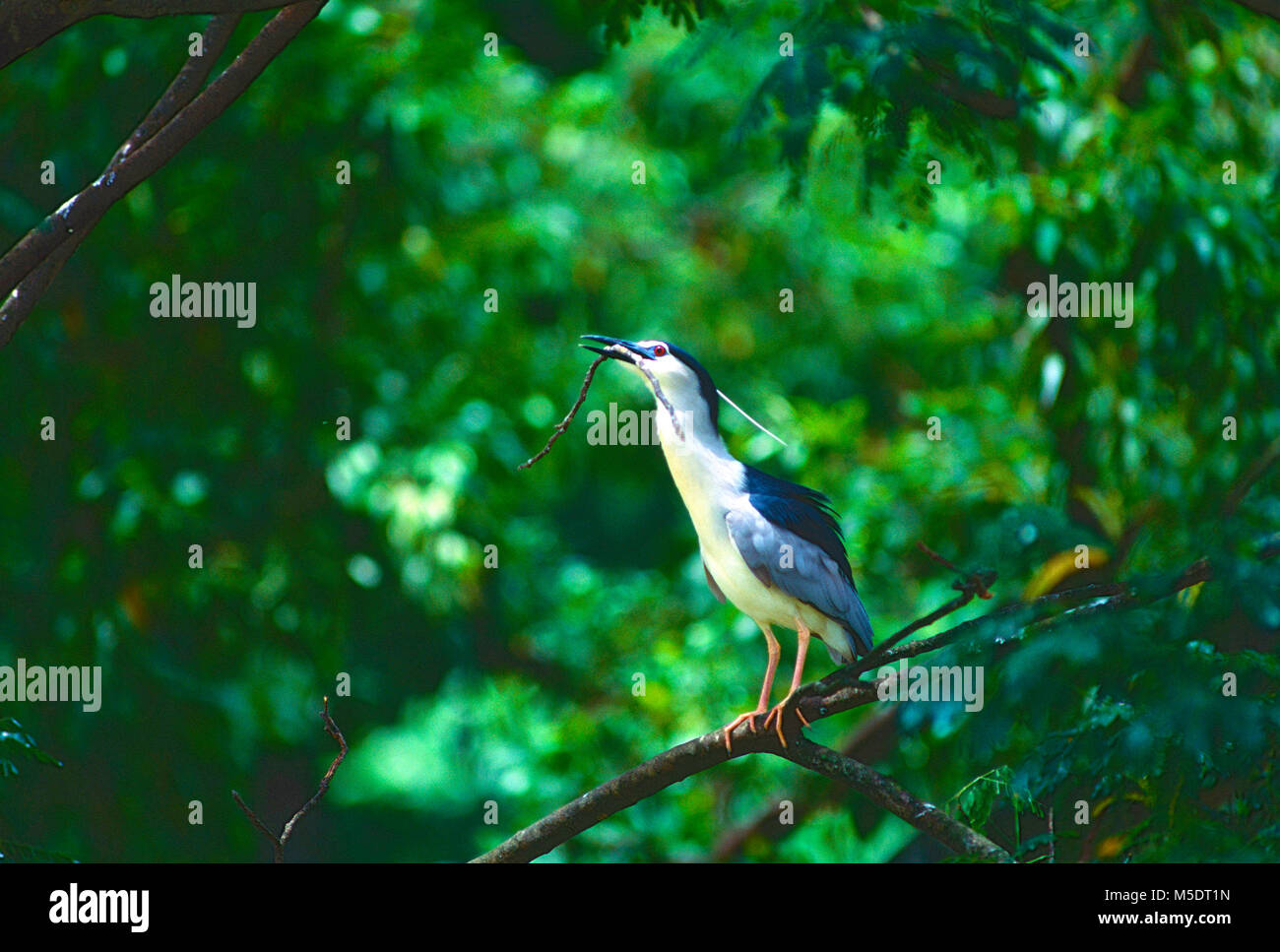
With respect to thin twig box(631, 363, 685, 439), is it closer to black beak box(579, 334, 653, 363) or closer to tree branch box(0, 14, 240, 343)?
black beak box(579, 334, 653, 363)

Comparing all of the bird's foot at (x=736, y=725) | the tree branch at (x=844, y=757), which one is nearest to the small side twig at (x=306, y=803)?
the tree branch at (x=844, y=757)

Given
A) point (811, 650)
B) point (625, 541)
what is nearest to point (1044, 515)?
point (811, 650)

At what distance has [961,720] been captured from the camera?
3.82m

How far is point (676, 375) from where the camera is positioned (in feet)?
12.3

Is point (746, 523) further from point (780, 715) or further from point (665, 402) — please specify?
point (780, 715)

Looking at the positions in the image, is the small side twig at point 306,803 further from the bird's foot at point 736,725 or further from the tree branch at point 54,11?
the tree branch at point 54,11

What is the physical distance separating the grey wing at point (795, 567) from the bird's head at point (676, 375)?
0.29 metres

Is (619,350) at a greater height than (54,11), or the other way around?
(54,11)

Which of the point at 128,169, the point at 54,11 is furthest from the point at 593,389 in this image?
the point at 54,11

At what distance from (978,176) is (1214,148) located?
10.8 ft

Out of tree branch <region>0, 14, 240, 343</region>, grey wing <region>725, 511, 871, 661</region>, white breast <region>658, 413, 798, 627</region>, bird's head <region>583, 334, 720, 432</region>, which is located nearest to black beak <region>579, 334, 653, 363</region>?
bird's head <region>583, 334, 720, 432</region>

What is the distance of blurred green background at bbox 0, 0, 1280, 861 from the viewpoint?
16.0 feet

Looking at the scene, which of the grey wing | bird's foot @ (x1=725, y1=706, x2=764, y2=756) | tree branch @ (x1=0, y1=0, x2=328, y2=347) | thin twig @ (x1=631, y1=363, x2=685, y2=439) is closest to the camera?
tree branch @ (x1=0, y1=0, x2=328, y2=347)

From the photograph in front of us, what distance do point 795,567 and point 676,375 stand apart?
625 millimetres
